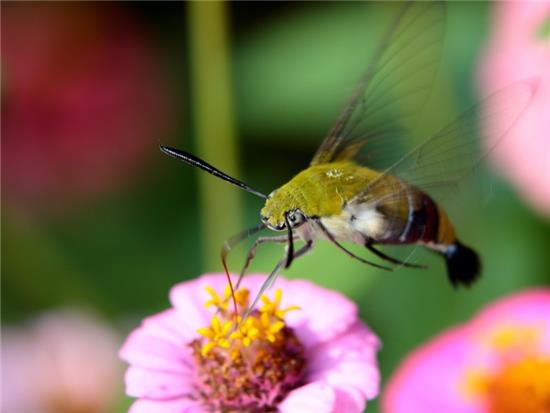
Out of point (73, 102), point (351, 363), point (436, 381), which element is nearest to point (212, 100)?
point (73, 102)

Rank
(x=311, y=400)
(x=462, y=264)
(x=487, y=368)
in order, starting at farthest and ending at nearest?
(x=487, y=368)
(x=462, y=264)
(x=311, y=400)

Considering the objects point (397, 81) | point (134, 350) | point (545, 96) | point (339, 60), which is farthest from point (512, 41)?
point (134, 350)

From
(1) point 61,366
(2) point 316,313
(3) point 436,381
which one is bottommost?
(1) point 61,366

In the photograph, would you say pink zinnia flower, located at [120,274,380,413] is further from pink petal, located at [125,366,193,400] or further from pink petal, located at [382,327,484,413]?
pink petal, located at [382,327,484,413]

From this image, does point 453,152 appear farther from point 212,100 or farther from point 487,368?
point 212,100

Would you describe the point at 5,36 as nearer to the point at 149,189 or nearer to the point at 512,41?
the point at 149,189
